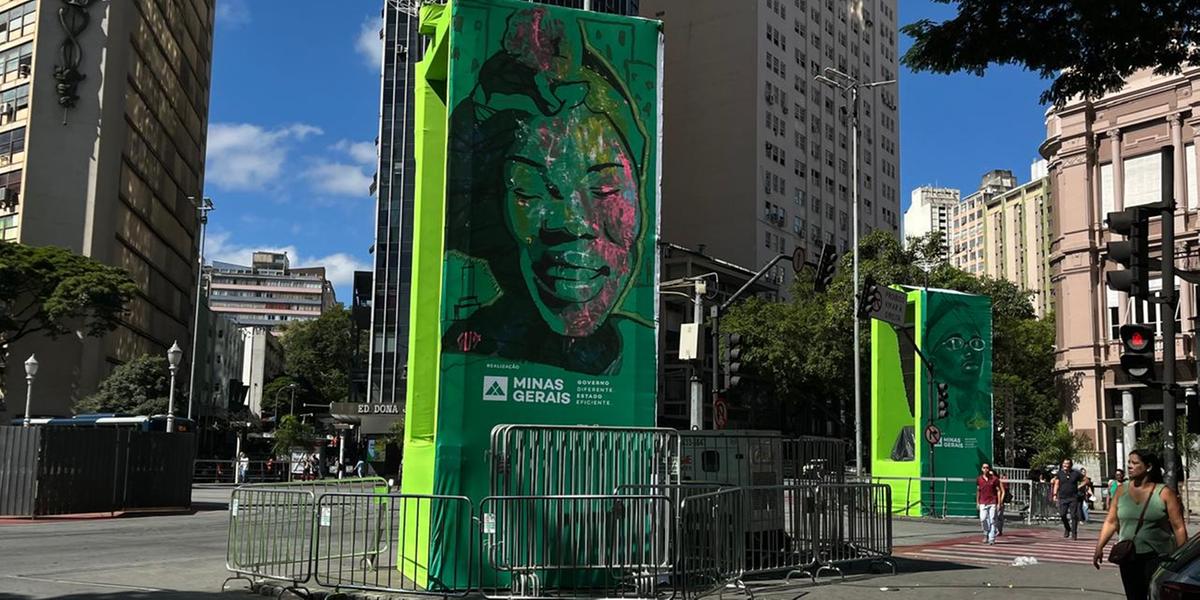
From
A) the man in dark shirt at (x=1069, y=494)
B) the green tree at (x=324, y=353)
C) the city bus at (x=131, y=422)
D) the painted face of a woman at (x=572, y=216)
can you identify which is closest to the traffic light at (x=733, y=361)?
the man in dark shirt at (x=1069, y=494)

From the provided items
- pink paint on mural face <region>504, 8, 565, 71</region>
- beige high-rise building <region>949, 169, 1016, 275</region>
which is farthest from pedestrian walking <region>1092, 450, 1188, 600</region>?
Result: beige high-rise building <region>949, 169, 1016, 275</region>

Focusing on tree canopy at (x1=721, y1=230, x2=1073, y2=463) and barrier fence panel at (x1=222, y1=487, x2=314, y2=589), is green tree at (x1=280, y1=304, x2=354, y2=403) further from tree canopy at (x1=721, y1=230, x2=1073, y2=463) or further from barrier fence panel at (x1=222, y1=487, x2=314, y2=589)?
barrier fence panel at (x1=222, y1=487, x2=314, y2=589)

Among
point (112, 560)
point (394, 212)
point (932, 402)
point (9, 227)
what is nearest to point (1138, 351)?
point (112, 560)

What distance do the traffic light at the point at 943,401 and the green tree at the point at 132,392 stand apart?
3581 cm

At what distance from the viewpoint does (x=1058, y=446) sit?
116 ft

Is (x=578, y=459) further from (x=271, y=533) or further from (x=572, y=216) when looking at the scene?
(x=271, y=533)

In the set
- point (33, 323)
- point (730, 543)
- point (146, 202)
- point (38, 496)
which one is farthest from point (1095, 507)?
point (146, 202)

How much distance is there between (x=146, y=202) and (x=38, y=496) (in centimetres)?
3780

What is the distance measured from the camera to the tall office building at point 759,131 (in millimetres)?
80500

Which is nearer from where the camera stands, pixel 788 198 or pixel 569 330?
pixel 569 330

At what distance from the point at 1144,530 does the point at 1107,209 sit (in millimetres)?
33431

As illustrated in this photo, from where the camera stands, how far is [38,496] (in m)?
25.9

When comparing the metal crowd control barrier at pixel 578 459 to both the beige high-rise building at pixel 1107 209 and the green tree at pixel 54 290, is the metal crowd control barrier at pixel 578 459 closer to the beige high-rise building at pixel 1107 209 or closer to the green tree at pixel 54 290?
the beige high-rise building at pixel 1107 209

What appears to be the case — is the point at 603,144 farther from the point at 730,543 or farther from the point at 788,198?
the point at 788,198
